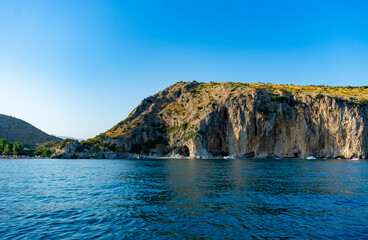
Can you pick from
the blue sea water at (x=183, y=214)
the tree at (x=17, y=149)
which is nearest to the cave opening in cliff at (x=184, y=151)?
the tree at (x=17, y=149)

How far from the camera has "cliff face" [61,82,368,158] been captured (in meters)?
122

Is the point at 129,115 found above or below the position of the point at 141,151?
above

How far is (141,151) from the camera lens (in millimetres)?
146125

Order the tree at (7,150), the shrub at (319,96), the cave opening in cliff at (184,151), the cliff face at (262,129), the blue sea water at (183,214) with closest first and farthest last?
the blue sea water at (183,214) → the cliff face at (262,129) → the shrub at (319,96) → the cave opening in cliff at (184,151) → the tree at (7,150)

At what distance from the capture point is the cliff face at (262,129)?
122 meters

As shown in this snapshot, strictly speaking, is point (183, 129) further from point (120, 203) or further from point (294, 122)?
point (120, 203)

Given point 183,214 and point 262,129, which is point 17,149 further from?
point 183,214

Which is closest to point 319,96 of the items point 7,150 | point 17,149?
point 17,149

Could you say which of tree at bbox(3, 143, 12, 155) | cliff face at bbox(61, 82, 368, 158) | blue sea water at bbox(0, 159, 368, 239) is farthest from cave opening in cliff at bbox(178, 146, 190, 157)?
blue sea water at bbox(0, 159, 368, 239)

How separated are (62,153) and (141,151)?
4419 centimetres

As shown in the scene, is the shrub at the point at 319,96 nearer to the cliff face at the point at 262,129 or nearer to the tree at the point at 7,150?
the cliff face at the point at 262,129

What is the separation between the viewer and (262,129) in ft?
429

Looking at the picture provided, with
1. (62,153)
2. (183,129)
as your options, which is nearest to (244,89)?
(183,129)

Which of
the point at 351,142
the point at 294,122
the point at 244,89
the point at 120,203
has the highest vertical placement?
the point at 244,89
